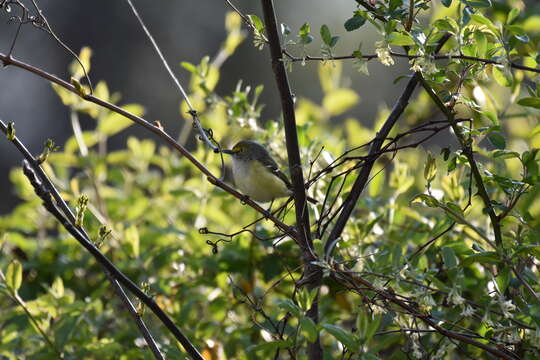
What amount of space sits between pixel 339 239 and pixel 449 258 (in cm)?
43

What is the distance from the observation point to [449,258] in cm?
185

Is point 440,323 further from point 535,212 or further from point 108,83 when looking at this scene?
point 108,83

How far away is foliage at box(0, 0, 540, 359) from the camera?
1.58m

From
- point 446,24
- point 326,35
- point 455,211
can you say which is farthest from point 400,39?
point 455,211

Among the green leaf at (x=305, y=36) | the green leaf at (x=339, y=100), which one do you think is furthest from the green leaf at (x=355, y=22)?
the green leaf at (x=339, y=100)

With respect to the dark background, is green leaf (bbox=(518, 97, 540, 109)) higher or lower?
lower

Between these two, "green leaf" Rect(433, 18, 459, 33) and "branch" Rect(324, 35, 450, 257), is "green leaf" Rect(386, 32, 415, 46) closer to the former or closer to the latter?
"green leaf" Rect(433, 18, 459, 33)

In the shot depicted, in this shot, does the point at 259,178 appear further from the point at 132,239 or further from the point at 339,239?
the point at 339,239

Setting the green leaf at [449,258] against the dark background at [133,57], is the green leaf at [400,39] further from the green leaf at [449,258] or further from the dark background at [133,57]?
the dark background at [133,57]

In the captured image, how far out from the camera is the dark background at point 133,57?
11312 mm

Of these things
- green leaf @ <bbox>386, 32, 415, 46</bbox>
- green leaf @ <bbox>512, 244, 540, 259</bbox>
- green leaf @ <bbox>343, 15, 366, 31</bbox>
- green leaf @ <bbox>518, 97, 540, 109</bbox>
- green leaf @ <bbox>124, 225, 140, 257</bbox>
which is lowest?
green leaf @ <bbox>512, 244, 540, 259</bbox>

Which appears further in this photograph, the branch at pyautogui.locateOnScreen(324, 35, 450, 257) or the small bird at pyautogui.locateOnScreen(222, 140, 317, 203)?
A: the small bird at pyautogui.locateOnScreen(222, 140, 317, 203)

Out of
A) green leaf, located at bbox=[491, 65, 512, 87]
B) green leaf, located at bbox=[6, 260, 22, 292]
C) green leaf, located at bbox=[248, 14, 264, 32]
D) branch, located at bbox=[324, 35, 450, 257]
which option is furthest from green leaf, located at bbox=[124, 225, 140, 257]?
green leaf, located at bbox=[491, 65, 512, 87]

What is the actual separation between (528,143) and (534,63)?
81 cm
